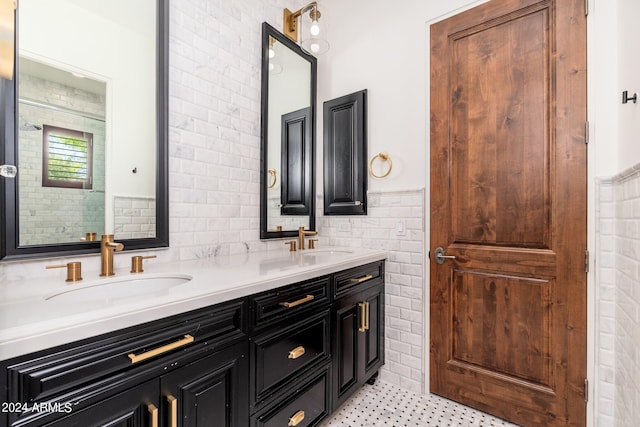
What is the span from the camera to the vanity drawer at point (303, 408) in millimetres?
1262

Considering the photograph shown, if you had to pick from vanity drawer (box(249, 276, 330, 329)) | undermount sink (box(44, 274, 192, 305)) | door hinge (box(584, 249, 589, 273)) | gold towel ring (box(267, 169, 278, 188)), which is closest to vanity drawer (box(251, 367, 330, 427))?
vanity drawer (box(249, 276, 330, 329))

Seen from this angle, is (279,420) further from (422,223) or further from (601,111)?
(601,111)

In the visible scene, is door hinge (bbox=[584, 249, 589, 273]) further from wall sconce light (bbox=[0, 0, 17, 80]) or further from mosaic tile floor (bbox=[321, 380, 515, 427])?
wall sconce light (bbox=[0, 0, 17, 80])

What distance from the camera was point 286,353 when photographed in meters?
1.34

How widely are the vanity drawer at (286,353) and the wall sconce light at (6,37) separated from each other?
1044mm

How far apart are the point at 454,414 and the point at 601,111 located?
1.82 meters

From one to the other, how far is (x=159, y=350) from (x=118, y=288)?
49 cm

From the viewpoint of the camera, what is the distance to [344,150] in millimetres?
2365

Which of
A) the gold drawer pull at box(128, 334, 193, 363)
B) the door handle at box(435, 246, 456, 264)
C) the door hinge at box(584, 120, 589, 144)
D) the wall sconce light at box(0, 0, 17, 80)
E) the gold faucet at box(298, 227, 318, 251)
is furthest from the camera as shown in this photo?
the gold faucet at box(298, 227, 318, 251)

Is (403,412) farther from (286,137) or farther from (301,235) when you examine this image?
(286,137)

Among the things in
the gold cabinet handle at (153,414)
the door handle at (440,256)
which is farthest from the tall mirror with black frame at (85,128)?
the door handle at (440,256)

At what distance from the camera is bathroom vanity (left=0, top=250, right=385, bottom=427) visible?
708 millimetres

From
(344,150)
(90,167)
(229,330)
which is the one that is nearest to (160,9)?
(90,167)

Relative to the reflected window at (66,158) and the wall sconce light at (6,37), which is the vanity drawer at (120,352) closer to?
the wall sconce light at (6,37)
